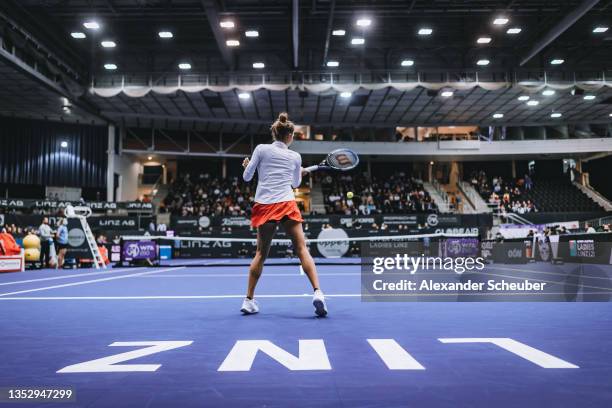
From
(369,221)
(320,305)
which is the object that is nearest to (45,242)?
(320,305)

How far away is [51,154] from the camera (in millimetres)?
28844

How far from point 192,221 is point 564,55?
21.0 metres

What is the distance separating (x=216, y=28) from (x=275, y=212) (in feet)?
56.0

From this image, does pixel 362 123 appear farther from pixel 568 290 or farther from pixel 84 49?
pixel 568 290

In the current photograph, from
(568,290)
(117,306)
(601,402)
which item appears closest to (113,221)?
(117,306)

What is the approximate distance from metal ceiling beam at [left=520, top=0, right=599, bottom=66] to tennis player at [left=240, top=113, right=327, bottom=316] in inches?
695

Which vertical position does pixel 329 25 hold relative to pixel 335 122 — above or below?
above

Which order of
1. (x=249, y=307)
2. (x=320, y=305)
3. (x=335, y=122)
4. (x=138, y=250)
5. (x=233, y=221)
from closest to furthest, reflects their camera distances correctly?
1. (x=320, y=305)
2. (x=249, y=307)
3. (x=138, y=250)
4. (x=233, y=221)
5. (x=335, y=122)

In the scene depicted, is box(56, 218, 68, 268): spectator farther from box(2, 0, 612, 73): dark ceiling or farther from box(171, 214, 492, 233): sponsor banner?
box(2, 0, 612, 73): dark ceiling

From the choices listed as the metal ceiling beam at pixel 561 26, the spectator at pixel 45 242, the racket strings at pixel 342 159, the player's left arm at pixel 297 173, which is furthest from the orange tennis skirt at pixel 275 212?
the metal ceiling beam at pixel 561 26

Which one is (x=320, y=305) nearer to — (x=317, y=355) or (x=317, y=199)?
(x=317, y=355)

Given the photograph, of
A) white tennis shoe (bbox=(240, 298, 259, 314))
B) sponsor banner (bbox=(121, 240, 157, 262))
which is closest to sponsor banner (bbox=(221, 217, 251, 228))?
sponsor banner (bbox=(121, 240, 157, 262))

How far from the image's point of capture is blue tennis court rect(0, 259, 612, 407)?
185 centimetres

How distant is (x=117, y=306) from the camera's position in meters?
4.71
